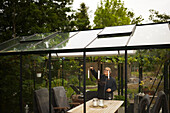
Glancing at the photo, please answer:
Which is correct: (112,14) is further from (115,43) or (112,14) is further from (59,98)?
(115,43)

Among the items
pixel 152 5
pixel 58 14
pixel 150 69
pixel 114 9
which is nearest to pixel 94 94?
pixel 150 69

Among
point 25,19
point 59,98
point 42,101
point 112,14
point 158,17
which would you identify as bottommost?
point 59,98

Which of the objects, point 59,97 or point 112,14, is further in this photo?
point 112,14

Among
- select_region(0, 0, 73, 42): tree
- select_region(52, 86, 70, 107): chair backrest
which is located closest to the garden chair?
select_region(52, 86, 70, 107): chair backrest

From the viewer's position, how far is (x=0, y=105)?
21.8ft

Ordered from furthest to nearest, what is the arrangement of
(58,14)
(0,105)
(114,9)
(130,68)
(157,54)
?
(114,9) < (58,14) < (0,105) < (130,68) < (157,54)

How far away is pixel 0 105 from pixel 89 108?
4173 mm

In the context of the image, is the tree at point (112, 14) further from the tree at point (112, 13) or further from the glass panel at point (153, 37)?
the glass panel at point (153, 37)

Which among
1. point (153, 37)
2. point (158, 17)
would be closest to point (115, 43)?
point (153, 37)

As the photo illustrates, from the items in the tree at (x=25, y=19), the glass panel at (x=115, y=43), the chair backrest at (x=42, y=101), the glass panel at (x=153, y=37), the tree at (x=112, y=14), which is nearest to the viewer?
the glass panel at (x=153, y=37)

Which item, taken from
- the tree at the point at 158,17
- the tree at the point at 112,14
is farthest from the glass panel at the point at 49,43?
the tree at the point at 158,17

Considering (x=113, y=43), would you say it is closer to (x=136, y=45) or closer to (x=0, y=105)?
(x=136, y=45)

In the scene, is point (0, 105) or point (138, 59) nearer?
point (138, 59)

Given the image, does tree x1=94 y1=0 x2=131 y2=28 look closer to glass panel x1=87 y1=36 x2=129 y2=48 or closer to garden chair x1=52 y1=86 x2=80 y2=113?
garden chair x1=52 y1=86 x2=80 y2=113
